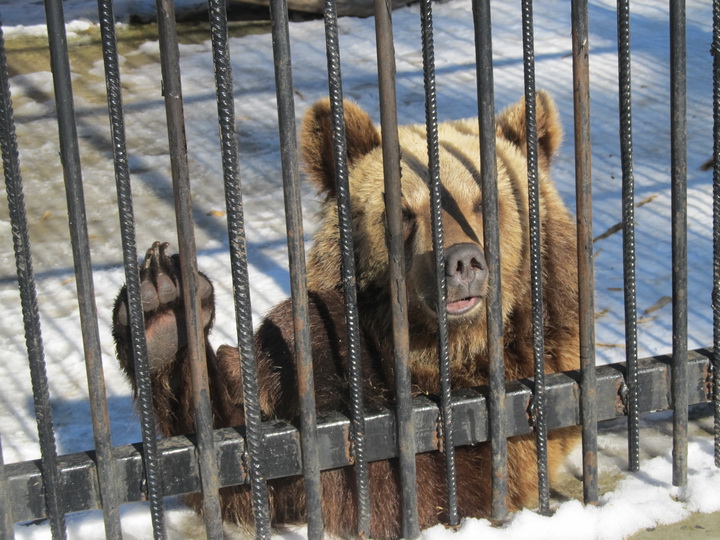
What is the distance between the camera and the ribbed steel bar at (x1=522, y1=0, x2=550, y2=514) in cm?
266

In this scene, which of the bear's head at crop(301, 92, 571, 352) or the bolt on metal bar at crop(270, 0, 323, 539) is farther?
the bear's head at crop(301, 92, 571, 352)

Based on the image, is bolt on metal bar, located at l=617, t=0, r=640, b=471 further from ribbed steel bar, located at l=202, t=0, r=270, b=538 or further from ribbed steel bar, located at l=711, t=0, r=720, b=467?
ribbed steel bar, located at l=202, t=0, r=270, b=538

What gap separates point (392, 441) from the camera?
274cm

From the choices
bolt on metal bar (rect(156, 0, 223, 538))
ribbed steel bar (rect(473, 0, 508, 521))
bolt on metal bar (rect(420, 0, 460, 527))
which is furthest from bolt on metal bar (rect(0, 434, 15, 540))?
ribbed steel bar (rect(473, 0, 508, 521))

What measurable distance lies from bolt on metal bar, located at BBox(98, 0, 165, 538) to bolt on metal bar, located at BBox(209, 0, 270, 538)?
25cm

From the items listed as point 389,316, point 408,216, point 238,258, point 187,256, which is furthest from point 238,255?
point 408,216

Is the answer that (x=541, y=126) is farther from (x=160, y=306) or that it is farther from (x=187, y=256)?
(x=187, y=256)

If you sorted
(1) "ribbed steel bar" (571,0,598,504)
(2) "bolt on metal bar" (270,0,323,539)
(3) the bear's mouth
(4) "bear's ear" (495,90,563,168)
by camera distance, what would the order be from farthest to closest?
(4) "bear's ear" (495,90,563,168) → (3) the bear's mouth → (1) "ribbed steel bar" (571,0,598,504) → (2) "bolt on metal bar" (270,0,323,539)

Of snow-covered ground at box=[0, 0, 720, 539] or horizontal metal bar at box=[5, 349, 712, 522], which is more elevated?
horizontal metal bar at box=[5, 349, 712, 522]

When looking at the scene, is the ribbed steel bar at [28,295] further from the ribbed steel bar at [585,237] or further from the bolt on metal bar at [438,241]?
the ribbed steel bar at [585,237]

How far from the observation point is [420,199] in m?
3.71

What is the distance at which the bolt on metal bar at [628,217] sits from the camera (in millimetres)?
2686

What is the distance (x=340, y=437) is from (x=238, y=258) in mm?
Result: 645

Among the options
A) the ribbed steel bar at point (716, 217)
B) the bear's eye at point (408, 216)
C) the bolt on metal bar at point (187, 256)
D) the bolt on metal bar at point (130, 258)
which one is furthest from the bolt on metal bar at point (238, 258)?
the ribbed steel bar at point (716, 217)
